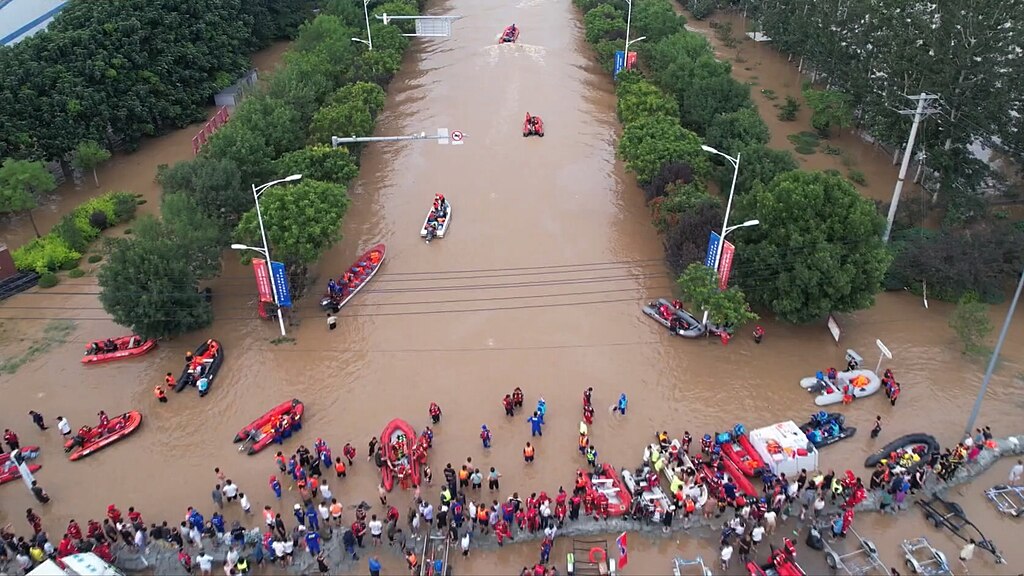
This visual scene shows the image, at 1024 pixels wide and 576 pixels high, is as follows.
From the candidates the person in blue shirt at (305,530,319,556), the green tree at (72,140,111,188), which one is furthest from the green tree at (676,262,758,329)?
the green tree at (72,140,111,188)

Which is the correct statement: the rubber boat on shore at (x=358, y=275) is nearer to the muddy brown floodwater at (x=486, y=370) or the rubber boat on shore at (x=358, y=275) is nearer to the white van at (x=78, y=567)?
the muddy brown floodwater at (x=486, y=370)

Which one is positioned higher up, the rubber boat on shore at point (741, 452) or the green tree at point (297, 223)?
the green tree at point (297, 223)

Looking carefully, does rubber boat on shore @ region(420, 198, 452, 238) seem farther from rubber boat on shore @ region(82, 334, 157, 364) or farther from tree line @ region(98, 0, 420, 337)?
rubber boat on shore @ region(82, 334, 157, 364)

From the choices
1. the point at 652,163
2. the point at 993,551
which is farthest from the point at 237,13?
the point at 993,551

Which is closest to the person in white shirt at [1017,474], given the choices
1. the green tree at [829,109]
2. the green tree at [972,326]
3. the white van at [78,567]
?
the green tree at [972,326]

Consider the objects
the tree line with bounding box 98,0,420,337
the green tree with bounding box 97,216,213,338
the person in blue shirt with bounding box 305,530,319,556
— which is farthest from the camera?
the tree line with bounding box 98,0,420,337

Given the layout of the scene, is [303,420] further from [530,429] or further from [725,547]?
[725,547]
